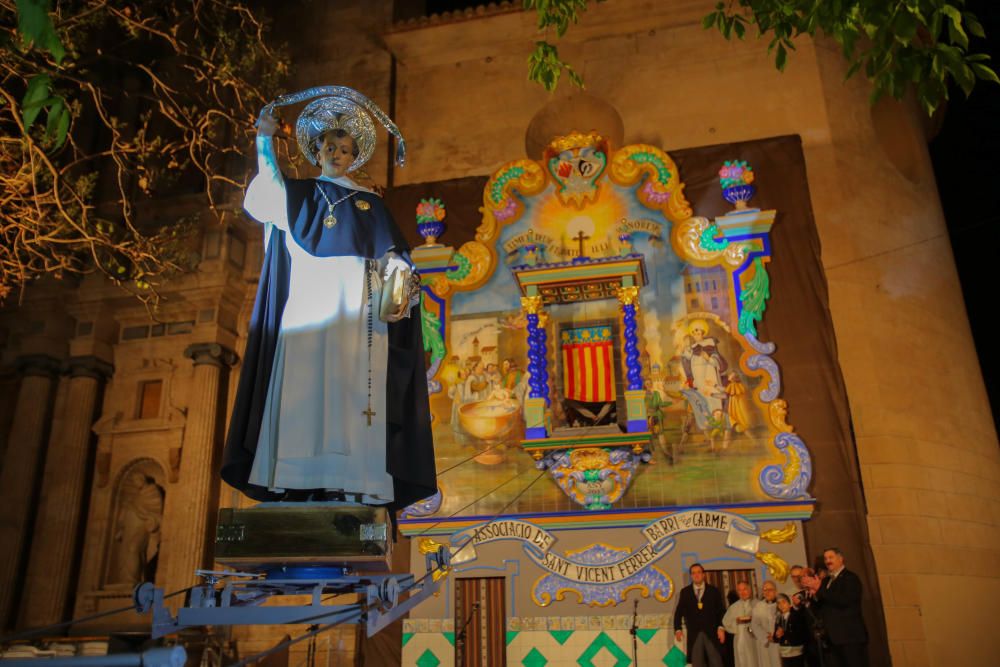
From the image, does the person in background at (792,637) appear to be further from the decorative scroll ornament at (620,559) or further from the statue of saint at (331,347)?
the statue of saint at (331,347)

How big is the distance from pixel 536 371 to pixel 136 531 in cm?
523

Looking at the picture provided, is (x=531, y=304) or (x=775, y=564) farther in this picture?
(x=531, y=304)

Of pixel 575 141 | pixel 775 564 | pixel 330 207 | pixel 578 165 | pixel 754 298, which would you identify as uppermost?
pixel 575 141

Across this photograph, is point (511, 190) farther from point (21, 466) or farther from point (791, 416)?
Result: point (21, 466)

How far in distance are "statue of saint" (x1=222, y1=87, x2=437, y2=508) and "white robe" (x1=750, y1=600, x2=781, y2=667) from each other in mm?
4999

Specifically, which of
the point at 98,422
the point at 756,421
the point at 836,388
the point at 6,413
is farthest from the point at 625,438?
the point at 6,413

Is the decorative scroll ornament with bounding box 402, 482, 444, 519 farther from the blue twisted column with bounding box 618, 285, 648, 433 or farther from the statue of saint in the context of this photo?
the statue of saint

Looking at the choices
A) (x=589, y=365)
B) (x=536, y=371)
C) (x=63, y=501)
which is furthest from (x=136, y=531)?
(x=589, y=365)

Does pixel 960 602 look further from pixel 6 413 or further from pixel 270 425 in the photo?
pixel 6 413

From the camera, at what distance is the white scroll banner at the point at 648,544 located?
8328 mm

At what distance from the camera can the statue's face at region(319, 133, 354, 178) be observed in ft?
12.6

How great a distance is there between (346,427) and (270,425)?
315 mm

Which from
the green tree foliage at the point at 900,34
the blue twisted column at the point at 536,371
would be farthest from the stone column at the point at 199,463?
the green tree foliage at the point at 900,34

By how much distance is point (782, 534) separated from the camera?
8227mm
